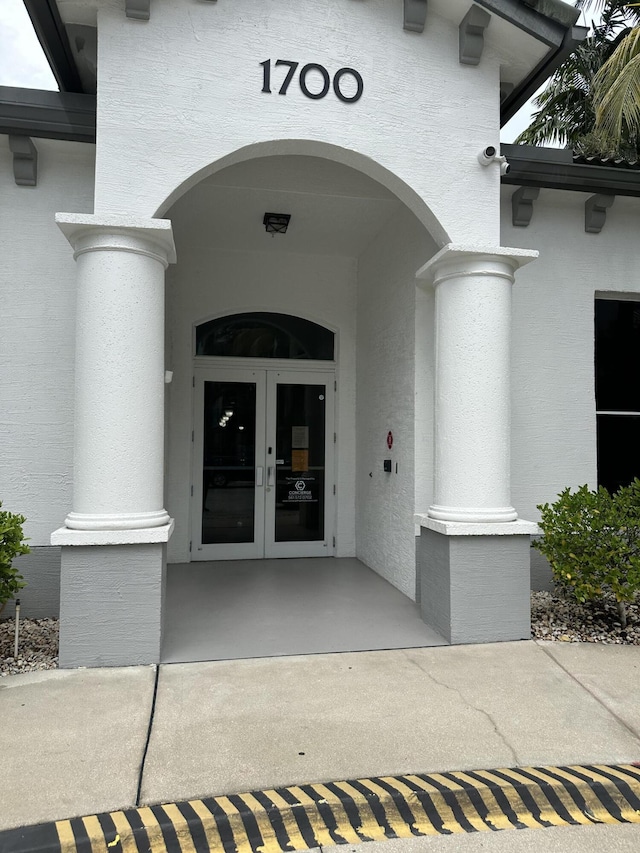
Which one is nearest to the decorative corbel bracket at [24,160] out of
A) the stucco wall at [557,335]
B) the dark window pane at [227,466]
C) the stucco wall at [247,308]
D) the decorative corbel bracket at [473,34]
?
the stucco wall at [247,308]

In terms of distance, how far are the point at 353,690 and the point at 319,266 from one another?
5557 mm

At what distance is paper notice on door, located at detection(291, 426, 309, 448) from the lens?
7785mm

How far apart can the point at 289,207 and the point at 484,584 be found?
4272 millimetres

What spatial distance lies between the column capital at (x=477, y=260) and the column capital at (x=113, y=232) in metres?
2.13

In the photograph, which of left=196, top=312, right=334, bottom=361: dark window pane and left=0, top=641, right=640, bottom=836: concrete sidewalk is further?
left=196, top=312, right=334, bottom=361: dark window pane

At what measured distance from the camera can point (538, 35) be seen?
15.1 feet

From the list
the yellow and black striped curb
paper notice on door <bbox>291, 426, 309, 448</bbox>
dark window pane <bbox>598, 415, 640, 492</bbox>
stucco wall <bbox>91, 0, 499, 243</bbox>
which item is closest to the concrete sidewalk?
the yellow and black striped curb

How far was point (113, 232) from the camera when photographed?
4180 millimetres

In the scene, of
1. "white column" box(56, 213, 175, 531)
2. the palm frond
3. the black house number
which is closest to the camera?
"white column" box(56, 213, 175, 531)

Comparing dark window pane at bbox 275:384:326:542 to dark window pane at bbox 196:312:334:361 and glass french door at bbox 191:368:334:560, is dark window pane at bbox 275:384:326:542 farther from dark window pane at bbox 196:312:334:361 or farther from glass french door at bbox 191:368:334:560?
dark window pane at bbox 196:312:334:361

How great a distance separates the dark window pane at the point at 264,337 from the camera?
7.69 metres

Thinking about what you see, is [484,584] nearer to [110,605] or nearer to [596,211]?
[110,605]

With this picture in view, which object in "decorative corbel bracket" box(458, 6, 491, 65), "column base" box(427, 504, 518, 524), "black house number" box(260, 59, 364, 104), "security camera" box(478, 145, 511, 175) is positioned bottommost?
"column base" box(427, 504, 518, 524)

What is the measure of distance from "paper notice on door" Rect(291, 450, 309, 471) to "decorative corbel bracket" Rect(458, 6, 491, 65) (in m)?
4.62
